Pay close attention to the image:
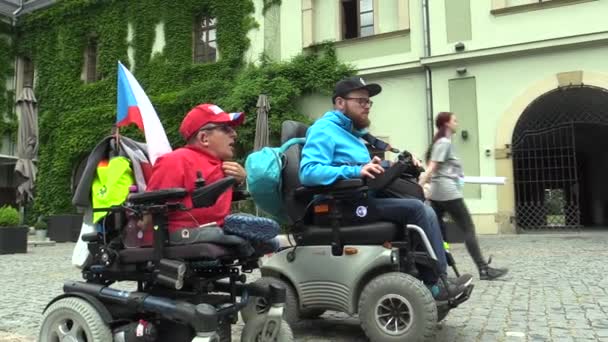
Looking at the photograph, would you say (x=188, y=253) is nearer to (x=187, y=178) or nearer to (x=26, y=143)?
(x=187, y=178)

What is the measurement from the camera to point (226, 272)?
3096 millimetres

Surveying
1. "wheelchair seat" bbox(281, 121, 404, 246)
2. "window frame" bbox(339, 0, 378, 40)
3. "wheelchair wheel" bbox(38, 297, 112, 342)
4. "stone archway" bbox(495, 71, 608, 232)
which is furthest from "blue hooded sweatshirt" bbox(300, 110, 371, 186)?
"window frame" bbox(339, 0, 378, 40)

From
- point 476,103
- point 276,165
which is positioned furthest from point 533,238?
point 276,165

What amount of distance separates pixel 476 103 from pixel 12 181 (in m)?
18.3

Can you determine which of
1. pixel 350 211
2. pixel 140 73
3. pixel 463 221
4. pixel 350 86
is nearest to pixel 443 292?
pixel 350 211

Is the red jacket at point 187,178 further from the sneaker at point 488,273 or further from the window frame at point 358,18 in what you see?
the window frame at point 358,18

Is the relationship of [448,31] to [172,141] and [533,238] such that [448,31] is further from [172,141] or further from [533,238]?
[172,141]

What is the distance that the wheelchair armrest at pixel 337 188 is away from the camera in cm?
353

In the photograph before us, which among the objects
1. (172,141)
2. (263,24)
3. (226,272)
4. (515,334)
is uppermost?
(263,24)

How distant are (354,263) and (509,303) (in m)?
2.11

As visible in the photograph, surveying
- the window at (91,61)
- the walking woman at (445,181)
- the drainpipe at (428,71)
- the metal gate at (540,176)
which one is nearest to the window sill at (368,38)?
the drainpipe at (428,71)

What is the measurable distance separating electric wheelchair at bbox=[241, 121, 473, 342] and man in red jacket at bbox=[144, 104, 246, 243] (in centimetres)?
58

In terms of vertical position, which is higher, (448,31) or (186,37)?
(186,37)

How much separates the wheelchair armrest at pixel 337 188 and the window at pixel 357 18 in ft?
40.8
